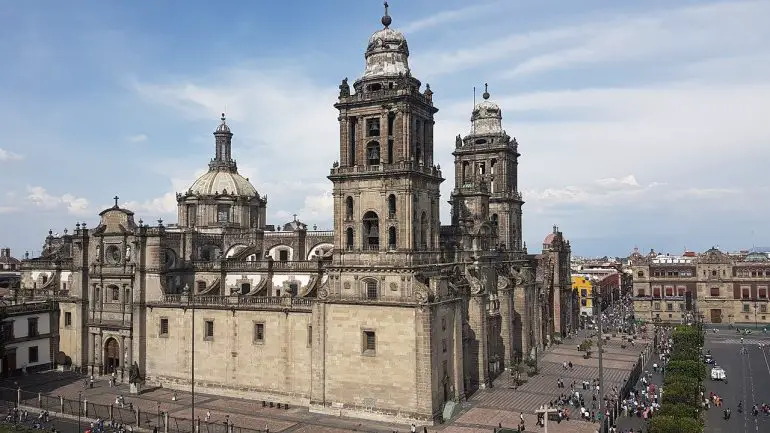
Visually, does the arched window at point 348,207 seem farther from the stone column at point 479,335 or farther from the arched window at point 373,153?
the stone column at point 479,335

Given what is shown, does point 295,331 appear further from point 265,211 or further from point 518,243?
point 518,243

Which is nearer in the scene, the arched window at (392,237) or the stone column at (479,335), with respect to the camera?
the arched window at (392,237)

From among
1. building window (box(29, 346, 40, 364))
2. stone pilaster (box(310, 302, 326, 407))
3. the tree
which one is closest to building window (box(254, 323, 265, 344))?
stone pilaster (box(310, 302, 326, 407))

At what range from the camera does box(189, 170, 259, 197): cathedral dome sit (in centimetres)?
7431

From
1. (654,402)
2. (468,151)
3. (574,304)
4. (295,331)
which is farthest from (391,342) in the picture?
(574,304)

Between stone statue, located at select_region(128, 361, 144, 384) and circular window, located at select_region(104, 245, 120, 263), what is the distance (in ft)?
35.1

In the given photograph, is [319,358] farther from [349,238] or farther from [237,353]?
[237,353]

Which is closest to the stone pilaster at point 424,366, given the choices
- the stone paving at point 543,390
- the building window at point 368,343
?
the stone paving at point 543,390

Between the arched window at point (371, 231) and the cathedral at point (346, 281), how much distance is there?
0.15m

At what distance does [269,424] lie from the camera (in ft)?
152

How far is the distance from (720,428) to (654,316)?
225 ft

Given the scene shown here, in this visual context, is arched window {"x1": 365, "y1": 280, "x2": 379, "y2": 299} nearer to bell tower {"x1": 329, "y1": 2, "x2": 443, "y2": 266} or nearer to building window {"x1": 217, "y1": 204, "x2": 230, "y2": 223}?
bell tower {"x1": 329, "y1": 2, "x2": 443, "y2": 266}

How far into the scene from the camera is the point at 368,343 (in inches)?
1864

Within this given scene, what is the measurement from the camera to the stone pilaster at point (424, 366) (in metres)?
44.9
